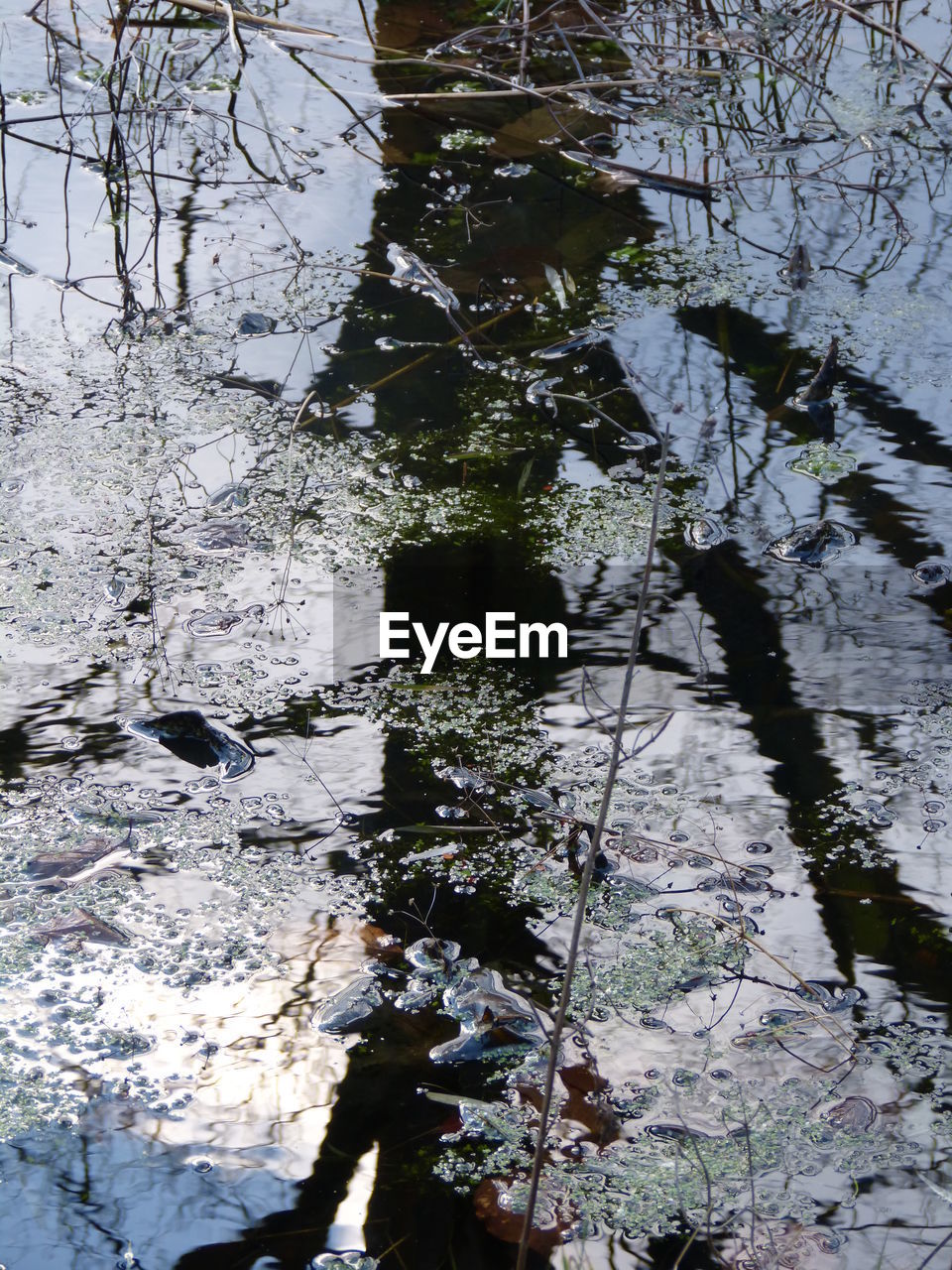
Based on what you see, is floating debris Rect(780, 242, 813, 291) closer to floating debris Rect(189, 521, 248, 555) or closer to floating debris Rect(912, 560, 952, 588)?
floating debris Rect(912, 560, 952, 588)

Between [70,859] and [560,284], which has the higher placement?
[560,284]

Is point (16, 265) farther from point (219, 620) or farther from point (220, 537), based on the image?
point (219, 620)

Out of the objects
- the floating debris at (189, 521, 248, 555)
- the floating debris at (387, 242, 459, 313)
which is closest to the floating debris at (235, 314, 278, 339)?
the floating debris at (387, 242, 459, 313)

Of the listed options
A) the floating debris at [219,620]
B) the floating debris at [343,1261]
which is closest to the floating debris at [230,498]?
the floating debris at [219,620]

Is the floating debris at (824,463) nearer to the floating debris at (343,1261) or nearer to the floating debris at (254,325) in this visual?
the floating debris at (254,325)

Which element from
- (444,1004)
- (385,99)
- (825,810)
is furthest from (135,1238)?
(385,99)

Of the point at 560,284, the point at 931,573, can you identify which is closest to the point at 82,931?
the point at 931,573
